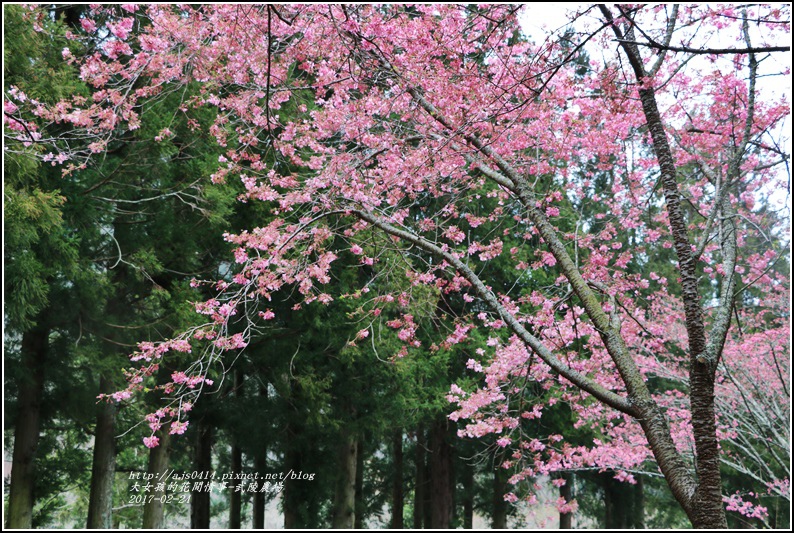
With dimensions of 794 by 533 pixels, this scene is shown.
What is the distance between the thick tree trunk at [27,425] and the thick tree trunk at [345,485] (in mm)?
4152

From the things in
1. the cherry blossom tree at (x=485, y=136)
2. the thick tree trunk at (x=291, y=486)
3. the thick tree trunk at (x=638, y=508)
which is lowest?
the thick tree trunk at (x=638, y=508)

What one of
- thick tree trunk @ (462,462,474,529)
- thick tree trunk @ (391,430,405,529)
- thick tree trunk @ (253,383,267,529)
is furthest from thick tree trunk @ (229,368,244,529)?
thick tree trunk @ (462,462,474,529)

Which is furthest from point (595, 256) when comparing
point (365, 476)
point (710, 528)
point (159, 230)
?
point (365, 476)

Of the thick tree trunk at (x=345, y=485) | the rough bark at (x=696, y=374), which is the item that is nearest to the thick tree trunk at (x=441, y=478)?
the thick tree trunk at (x=345, y=485)

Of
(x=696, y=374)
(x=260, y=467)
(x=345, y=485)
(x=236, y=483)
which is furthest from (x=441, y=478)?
(x=696, y=374)

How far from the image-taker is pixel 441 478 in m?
11.7

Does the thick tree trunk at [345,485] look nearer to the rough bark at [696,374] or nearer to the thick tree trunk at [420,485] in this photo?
the thick tree trunk at [420,485]

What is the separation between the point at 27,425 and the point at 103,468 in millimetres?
1018

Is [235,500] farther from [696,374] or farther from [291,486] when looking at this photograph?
[696,374]

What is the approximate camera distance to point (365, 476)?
16047mm

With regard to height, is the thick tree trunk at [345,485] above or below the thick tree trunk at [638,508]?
above

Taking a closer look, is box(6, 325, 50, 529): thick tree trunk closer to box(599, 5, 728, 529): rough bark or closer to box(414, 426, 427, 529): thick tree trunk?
box(599, 5, 728, 529): rough bark

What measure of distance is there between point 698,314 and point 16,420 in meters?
7.76

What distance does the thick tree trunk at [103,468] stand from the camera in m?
7.69
